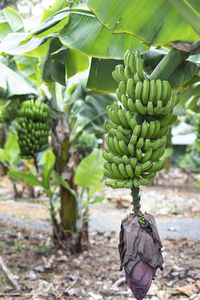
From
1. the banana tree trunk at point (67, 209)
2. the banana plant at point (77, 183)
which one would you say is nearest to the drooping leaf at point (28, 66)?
the banana tree trunk at point (67, 209)

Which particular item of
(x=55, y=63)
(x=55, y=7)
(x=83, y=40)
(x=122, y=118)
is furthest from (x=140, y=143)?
(x=55, y=7)

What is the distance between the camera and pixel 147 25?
118 centimetres

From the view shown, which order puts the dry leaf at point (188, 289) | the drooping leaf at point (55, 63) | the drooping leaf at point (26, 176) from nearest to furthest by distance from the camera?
the drooping leaf at point (55, 63) < the dry leaf at point (188, 289) < the drooping leaf at point (26, 176)

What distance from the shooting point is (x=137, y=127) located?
109 centimetres

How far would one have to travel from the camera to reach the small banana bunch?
1.10m

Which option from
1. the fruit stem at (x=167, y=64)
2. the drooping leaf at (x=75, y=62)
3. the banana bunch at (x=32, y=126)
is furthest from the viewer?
the banana bunch at (x=32, y=126)

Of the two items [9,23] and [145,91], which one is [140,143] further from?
[9,23]

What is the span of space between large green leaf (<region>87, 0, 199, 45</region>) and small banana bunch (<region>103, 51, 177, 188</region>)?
0.13m

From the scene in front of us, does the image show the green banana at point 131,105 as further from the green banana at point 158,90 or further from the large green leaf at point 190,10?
the large green leaf at point 190,10

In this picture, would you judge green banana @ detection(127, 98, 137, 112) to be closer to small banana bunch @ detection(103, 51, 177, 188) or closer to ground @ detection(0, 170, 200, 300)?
small banana bunch @ detection(103, 51, 177, 188)

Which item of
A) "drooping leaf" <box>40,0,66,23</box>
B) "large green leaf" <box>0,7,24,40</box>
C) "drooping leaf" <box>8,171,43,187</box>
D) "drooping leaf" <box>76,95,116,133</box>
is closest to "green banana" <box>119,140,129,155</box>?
"drooping leaf" <box>40,0,66,23</box>

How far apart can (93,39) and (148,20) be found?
1.02 ft

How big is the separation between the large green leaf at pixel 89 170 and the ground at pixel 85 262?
0.67 meters

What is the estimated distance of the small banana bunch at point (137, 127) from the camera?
1103 millimetres
